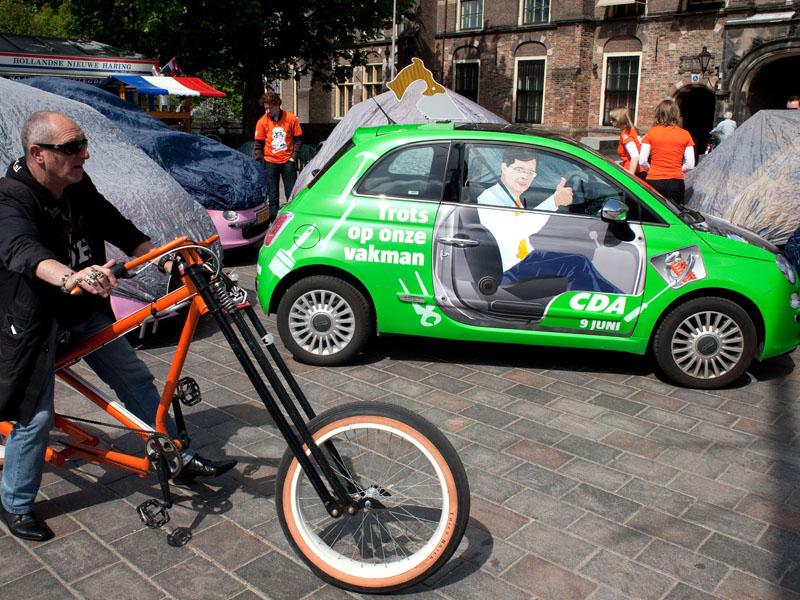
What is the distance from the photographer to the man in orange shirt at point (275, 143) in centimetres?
1071

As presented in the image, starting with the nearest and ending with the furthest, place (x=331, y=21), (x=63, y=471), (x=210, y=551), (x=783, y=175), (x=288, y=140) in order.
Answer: (x=210, y=551) < (x=63, y=471) < (x=783, y=175) < (x=288, y=140) < (x=331, y=21)

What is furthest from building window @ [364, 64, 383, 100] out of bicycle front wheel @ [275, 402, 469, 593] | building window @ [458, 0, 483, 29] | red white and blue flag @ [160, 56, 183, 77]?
bicycle front wheel @ [275, 402, 469, 593]

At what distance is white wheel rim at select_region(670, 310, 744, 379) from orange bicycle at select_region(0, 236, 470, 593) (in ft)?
9.99

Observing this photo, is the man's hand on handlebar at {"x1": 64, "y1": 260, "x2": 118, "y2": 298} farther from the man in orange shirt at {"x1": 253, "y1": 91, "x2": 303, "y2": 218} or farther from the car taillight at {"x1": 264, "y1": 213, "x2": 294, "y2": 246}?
the man in orange shirt at {"x1": 253, "y1": 91, "x2": 303, "y2": 218}

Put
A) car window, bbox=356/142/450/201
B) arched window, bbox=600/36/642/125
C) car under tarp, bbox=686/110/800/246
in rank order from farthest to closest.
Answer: arched window, bbox=600/36/642/125 → car under tarp, bbox=686/110/800/246 → car window, bbox=356/142/450/201

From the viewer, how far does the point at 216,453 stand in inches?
172

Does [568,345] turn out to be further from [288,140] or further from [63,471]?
[288,140]

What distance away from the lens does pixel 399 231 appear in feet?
18.7

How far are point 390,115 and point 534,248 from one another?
6260 mm

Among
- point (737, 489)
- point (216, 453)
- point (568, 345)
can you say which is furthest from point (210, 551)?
point (568, 345)

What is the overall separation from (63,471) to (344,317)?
2320mm

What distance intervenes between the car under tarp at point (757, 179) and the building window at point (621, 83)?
18.8 meters

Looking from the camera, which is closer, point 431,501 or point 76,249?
point 431,501

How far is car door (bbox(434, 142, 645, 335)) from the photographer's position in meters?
5.50
